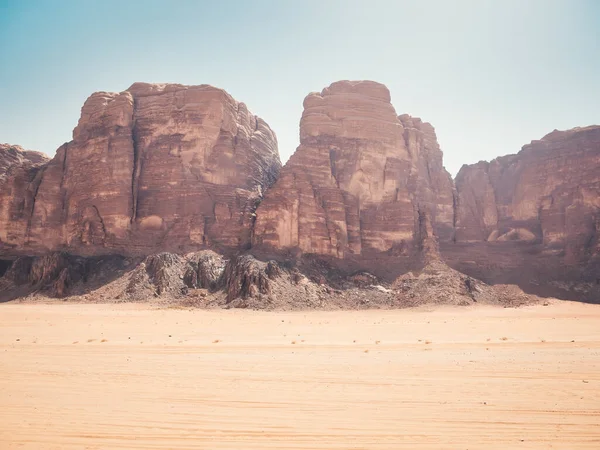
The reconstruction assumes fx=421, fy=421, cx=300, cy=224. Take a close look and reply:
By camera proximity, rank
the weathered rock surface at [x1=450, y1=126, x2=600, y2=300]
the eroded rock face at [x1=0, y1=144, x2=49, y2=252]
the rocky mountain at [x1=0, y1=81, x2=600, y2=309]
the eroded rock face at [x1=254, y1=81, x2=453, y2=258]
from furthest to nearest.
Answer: the eroded rock face at [x1=0, y1=144, x2=49, y2=252]
the weathered rock surface at [x1=450, y1=126, x2=600, y2=300]
the eroded rock face at [x1=254, y1=81, x2=453, y2=258]
the rocky mountain at [x1=0, y1=81, x2=600, y2=309]

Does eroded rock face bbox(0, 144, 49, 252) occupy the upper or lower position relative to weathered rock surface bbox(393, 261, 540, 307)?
upper

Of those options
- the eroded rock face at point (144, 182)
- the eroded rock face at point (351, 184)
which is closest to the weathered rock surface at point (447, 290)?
the eroded rock face at point (351, 184)

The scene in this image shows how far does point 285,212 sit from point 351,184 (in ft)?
33.2

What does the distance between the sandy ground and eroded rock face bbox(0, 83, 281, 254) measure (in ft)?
98.9

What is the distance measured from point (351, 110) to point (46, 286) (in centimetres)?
3953

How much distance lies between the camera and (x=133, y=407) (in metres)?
8.05

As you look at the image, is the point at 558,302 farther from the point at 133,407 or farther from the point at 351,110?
the point at 133,407

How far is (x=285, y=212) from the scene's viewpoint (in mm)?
45812

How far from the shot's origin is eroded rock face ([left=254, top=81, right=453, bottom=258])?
46.3 m

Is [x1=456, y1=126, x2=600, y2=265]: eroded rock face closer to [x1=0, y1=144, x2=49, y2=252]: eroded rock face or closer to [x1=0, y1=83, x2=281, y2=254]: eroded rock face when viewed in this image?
[x1=0, y1=83, x2=281, y2=254]: eroded rock face

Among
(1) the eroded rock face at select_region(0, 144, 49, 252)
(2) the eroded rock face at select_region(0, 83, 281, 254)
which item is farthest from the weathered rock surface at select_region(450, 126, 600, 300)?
(1) the eroded rock face at select_region(0, 144, 49, 252)

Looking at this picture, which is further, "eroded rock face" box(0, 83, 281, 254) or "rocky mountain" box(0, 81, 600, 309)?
"eroded rock face" box(0, 83, 281, 254)

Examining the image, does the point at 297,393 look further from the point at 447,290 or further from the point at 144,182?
the point at 144,182

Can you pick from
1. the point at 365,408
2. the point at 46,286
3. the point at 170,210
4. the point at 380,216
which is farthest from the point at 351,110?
the point at 365,408
